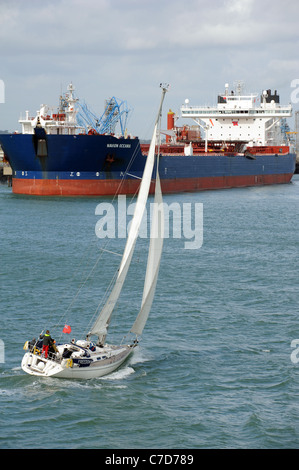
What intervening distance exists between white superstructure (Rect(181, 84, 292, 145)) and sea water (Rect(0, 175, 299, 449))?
4858cm

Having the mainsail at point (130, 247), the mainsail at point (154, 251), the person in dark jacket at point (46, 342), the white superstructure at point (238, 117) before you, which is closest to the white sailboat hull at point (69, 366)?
the person in dark jacket at point (46, 342)

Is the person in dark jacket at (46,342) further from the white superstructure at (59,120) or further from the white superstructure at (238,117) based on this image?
the white superstructure at (238,117)

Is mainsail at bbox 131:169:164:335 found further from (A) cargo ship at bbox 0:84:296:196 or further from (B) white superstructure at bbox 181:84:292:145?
(B) white superstructure at bbox 181:84:292:145

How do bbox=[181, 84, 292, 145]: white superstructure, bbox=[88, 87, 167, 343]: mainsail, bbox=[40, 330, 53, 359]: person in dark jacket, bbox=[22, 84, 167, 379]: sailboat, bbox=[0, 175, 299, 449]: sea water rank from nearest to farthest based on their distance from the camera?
bbox=[0, 175, 299, 449]: sea water, bbox=[40, 330, 53, 359]: person in dark jacket, bbox=[22, 84, 167, 379]: sailboat, bbox=[88, 87, 167, 343]: mainsail, bbox=[181, 84, 292, 145]: white superstructure

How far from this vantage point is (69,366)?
18672mm

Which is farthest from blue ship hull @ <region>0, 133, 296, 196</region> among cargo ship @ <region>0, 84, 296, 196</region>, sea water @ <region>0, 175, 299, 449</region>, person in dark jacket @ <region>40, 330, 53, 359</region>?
person in dark jacket @ <region>40, 330, 53, 359</region>

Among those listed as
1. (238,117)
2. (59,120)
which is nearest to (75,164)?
(59,120)

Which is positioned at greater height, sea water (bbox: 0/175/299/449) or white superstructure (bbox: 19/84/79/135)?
white superstructure (bbox: 19/84/79/135)

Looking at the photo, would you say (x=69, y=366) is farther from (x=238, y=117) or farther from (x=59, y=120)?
(x=238, y=117)

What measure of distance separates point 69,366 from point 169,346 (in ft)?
14.5

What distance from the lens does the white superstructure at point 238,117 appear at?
89312 mm

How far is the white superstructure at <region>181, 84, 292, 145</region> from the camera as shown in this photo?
293 feet

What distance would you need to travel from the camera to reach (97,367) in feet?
62.8

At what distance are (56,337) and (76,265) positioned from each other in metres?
11.9
